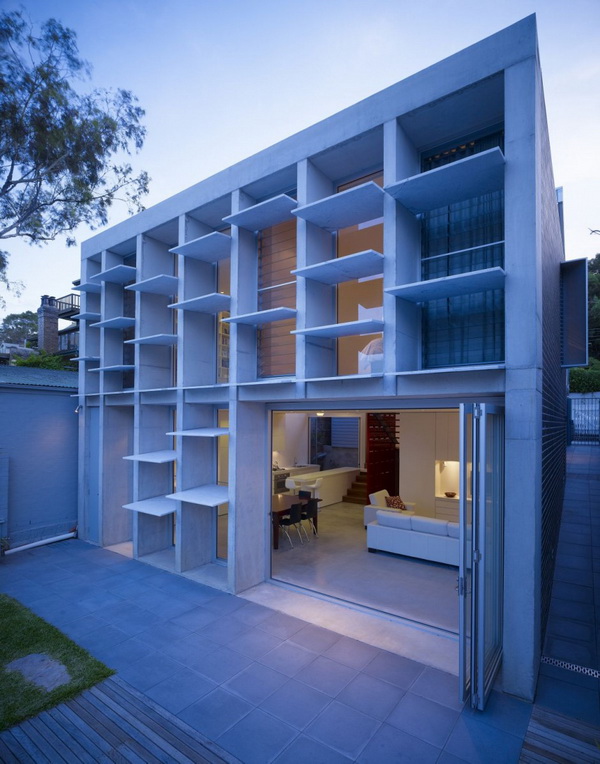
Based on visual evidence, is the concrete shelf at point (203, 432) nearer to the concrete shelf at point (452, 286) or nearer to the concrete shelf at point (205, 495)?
the concrete shelf at point (205, 495)

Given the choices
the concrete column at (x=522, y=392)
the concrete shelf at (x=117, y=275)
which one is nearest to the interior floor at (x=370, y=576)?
the concrete column at (x=522, y=392)

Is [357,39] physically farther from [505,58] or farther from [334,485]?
[334,485]

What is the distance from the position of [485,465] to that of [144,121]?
37.6ft

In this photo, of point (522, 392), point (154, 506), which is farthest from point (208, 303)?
point (522, 392)

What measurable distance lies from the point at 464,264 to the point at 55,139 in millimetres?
9285

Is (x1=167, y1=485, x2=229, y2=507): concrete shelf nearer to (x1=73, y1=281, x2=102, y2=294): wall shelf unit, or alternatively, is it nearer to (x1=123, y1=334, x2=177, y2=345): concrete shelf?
(x1=123, y1=334, x2=177, y2=345): concrete shelf

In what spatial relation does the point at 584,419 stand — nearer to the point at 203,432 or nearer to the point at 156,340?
the point at 203,432

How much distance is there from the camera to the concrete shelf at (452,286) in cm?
464

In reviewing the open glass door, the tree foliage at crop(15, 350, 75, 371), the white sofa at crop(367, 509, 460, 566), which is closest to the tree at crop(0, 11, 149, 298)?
the open glass door

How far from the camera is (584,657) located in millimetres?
5148

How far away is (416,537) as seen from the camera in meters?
8.74

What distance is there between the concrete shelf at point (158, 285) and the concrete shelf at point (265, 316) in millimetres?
2080

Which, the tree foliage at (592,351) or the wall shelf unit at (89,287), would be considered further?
the tree foliage at (592,351)

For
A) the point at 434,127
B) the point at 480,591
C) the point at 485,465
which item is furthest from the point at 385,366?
the point at 434,127
